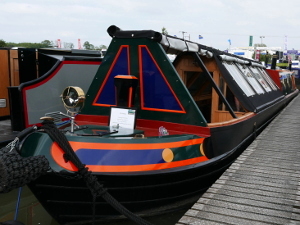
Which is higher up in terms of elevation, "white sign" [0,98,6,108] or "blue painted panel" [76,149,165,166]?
"white sign" [0,98,6,108]

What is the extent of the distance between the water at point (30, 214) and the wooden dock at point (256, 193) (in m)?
0.96

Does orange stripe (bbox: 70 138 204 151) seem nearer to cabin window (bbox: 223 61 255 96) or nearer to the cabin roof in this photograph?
the cabin roof

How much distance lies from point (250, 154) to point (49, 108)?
3810mm

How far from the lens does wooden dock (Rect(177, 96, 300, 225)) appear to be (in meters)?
3.51

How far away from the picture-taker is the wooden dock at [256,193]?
11.5 ft

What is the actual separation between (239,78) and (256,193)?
11.1 feet

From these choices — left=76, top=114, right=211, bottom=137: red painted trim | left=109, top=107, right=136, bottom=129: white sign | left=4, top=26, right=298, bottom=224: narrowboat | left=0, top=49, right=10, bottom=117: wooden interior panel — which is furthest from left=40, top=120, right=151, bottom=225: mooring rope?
left=0, top=49, right=10, bottom=117: wooden interior panel

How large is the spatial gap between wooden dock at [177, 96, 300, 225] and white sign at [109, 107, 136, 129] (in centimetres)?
144

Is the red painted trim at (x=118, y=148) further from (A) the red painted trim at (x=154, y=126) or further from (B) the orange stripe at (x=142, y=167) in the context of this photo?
(A) the red painted trim at (x=154, y=126)

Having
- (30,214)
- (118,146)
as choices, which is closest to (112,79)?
(118,146)

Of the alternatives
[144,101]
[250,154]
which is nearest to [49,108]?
[144,101]

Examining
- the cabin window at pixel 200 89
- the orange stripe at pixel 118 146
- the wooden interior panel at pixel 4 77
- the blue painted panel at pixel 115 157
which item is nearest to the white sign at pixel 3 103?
the wooden interior panel at pixel 4 77

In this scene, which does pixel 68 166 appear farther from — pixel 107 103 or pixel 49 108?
pixel 49 108

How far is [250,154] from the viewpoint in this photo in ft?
18.8
